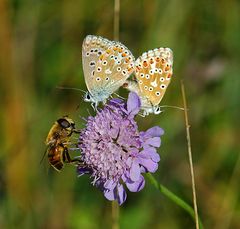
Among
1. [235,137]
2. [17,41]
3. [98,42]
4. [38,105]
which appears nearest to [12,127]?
[38,105]

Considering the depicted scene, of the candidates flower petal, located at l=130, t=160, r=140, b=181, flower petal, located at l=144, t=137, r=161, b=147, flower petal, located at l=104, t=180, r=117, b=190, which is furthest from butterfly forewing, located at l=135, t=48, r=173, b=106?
flower petal, located at l=104, t=180, r=117, b=190

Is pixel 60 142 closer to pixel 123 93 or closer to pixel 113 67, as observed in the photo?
pixel 113 67

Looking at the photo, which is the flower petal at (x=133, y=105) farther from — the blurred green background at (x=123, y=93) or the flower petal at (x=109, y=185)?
the blurred green background at (x=123, y=93)

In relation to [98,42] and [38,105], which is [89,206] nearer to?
[38,105]

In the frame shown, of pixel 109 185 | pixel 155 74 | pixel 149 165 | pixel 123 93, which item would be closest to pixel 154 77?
pixel 155 74

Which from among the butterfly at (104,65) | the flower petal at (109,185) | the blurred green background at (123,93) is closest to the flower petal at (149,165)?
the flower petal at (109,185)

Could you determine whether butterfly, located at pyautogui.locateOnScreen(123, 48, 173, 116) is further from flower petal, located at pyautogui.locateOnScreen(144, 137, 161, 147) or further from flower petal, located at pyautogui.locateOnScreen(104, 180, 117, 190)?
flower petal, located at pyautogui.locateOnScreen(104, 180, 117, 190)

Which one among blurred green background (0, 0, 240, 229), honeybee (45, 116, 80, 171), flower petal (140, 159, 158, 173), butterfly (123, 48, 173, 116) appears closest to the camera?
flower petal (140, 159, 158, 173)
